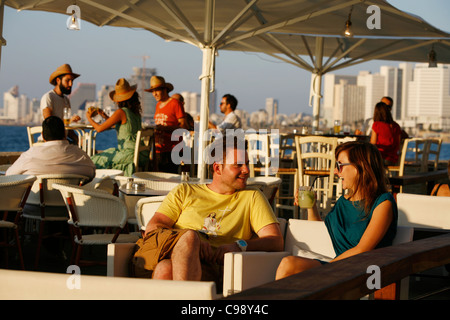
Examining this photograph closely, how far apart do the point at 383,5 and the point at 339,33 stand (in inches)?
63.0

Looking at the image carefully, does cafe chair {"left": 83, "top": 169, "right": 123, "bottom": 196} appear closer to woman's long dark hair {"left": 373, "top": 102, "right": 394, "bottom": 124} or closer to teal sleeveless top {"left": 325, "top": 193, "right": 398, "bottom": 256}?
teal sleeveless top {"left": 325, "top": 193, "right": 398, "bottom": 256}

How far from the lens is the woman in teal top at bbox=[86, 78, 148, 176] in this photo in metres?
7.36

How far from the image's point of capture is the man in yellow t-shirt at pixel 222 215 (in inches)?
123

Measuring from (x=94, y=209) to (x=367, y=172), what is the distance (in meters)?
2.10

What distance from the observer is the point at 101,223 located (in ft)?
15.0

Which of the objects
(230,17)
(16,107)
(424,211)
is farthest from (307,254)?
(16,107)

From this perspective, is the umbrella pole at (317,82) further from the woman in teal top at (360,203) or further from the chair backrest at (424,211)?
the woman in teal top at (360,203)

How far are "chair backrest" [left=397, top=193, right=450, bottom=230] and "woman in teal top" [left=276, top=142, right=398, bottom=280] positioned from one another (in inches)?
34.6

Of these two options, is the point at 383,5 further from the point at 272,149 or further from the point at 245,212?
the point at 245,212

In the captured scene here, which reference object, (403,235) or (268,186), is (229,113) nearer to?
(268,186)

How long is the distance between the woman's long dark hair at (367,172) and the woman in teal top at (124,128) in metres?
4.40

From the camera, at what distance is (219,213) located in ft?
11.1

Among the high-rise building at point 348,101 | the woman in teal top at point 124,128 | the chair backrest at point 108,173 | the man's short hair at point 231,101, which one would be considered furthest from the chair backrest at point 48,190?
the high-rise building at point 348,101
